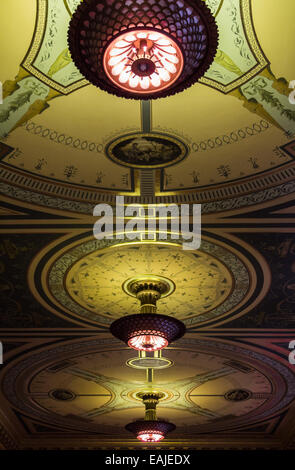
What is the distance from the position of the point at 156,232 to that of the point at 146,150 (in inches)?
50.7

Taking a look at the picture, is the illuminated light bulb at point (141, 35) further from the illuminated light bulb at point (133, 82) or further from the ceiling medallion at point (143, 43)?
the illuminated light bulb at point (133, 82)

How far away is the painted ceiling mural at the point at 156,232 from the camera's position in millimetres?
4016

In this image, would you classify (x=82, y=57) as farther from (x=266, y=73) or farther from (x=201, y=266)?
(x=201, y=266)

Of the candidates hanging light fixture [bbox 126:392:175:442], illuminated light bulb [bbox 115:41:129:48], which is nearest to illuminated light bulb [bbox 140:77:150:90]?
illuminated light bulb [bbox 115:41:129:48]

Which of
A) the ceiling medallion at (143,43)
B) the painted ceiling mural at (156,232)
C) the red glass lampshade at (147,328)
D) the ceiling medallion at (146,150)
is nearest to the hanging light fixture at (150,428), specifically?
the painted ceiling mural at (156,232)

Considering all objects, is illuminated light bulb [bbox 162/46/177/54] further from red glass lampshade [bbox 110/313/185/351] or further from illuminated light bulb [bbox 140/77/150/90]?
red glass lampshade [bbox 110/313/185/351]

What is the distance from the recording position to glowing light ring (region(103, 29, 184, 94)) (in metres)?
3.00

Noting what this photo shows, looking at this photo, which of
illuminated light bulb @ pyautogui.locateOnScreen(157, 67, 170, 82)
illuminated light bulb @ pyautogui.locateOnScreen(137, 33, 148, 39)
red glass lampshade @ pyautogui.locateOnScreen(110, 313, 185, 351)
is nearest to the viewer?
illuminated light bulb @ pyautogui.locateOnScreen(137, 33, 148, 39)

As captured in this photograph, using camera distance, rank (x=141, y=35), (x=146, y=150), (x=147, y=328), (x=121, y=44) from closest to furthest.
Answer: (x=141, y=35) < (x=121, y=44) < (x=146, y=150) < (x=147, y=328)

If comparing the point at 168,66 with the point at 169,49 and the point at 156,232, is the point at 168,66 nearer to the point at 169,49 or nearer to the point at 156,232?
the point at 169,49

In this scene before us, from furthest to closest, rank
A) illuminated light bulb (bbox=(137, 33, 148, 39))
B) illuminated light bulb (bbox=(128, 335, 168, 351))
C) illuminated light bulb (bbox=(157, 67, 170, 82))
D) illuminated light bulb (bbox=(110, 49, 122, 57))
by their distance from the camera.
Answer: illuminated light bulb (bbox=(128, 335, 168, 351))
illuminated light bulb (bbox=(157, 67, 170, 82))
illuminated light bulb (bbox=(110, 49, 122, 57))
illuminated light bulb (bbox=(137, 33, 148, 39))

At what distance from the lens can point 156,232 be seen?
591 cm

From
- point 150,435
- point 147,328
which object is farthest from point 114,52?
point 150,435

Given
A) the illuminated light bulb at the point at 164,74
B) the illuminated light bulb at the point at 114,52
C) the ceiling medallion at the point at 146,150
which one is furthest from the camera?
the ceiling medallion at the point at 146,150
